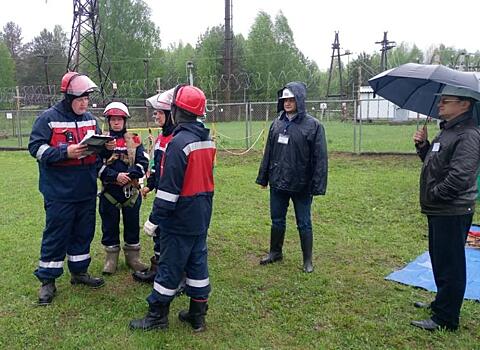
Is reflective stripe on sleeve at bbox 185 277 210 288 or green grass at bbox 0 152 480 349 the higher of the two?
reflective stripe on sleeve at bbox 185 277 210 288

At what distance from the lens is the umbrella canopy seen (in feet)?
11.2

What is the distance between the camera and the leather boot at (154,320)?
3.53 metres

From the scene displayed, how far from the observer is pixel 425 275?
4.70 metres

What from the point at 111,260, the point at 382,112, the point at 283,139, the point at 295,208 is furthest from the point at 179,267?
the point at 382,112

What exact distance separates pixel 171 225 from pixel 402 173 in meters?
8.68

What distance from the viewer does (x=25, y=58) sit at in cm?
5738

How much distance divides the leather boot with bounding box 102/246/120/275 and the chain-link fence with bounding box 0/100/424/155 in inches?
132

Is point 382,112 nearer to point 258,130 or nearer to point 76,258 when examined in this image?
point 258,130

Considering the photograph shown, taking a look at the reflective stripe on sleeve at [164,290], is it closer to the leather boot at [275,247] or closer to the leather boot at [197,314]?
the leather boot at [197,314]

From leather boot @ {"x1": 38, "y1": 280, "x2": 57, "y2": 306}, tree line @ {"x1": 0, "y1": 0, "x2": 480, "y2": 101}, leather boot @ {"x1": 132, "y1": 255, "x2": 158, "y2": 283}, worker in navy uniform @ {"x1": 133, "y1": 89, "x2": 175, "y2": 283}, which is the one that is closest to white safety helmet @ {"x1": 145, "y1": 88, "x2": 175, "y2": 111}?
worker in navy uniform @ {"x1": 133, "y1": 89, "x2": 175, "y2": 283}

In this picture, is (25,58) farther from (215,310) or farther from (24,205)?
(215,310)

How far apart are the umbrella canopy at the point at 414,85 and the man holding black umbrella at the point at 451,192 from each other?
0.18m

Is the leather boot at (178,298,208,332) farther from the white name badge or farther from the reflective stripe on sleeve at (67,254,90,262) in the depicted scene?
the white name badge

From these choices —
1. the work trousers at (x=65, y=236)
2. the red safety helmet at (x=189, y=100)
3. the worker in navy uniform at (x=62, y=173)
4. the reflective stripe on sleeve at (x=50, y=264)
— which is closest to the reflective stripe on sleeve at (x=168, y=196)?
the red safety helmet at (x=189, y=100)
